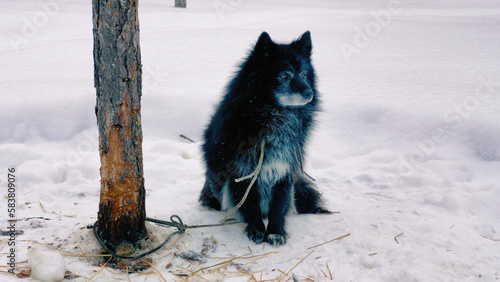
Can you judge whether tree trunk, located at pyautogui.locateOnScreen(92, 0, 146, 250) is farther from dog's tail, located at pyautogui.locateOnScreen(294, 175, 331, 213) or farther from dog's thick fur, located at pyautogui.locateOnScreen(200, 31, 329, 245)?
dog's tail, located at pyautogui.locateOnScreen(294, 175, 331, 213)

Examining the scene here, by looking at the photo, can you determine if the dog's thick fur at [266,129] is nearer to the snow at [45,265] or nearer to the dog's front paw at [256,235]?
the dog's front paw at [256,235]

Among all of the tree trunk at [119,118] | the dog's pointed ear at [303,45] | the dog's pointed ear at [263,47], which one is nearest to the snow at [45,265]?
the tree trunk at [119,118]

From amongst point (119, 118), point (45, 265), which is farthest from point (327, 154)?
point (45, 265)

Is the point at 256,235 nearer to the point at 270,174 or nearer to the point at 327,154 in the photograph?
the point at 270,174

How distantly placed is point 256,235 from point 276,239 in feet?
0.47

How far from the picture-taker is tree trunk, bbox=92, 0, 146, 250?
1755 mm

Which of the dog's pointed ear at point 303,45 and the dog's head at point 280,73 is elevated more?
the dog's pointed ear at point 303,45

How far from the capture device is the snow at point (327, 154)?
1.98 meters

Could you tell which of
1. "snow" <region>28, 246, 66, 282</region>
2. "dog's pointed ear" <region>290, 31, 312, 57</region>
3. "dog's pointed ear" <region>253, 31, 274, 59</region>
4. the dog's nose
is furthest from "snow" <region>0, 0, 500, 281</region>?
the dog's nose

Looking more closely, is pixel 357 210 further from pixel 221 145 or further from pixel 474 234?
pixel 221 145

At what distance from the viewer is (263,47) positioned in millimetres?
2316

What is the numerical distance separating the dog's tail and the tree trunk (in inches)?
48.1

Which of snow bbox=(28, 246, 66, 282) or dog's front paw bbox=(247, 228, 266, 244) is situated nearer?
snow bbox=(28, 246, 66, 282)

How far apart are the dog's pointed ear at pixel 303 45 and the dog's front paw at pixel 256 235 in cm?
131
